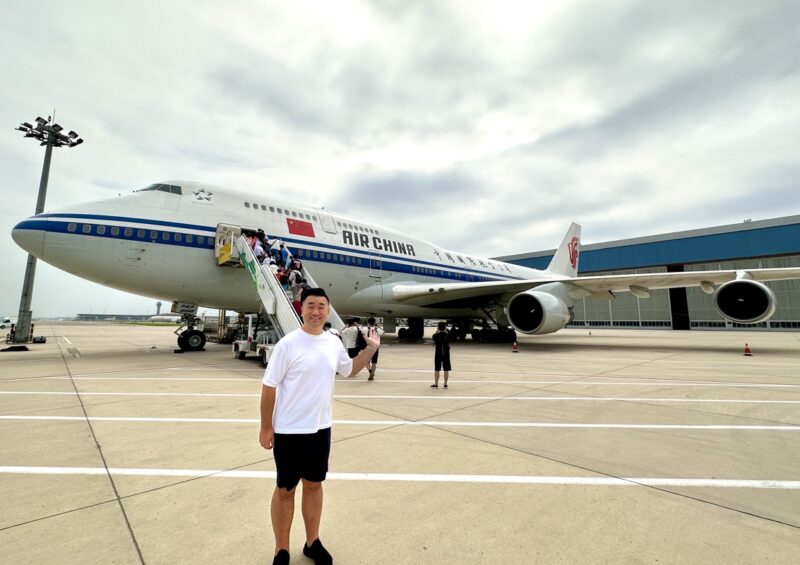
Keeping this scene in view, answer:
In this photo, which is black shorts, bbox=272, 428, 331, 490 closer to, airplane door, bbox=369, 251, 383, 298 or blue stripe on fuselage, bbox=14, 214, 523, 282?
blue stripe on fuselage, bbox=14, 214, 523, 282

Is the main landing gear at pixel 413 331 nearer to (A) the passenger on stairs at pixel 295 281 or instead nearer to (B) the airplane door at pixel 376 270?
(B) the airplane door at pixel 376 270

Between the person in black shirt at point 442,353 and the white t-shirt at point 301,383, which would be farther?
the person in black shirt at point 442,353

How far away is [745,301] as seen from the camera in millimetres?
13203

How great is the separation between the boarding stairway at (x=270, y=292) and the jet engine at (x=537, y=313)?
26.4ft

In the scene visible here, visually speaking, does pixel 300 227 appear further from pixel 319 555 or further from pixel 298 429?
pixel 319 555

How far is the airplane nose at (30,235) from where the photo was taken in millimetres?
9664

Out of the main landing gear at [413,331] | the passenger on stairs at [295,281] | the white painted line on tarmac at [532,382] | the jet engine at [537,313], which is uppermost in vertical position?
the passenger on stairs at [295,281]

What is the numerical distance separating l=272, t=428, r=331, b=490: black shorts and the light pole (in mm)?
19525

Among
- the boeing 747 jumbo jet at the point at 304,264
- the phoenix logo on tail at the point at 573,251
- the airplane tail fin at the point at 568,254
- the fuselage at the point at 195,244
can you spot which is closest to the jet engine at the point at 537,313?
the boeing 747 jumbo jet at the point at 304,264

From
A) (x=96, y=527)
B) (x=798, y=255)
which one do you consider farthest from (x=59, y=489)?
(x=798, y=255)

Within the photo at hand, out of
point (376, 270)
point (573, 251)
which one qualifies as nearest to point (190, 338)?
point (376, 270)

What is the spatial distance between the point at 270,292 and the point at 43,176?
563 inches

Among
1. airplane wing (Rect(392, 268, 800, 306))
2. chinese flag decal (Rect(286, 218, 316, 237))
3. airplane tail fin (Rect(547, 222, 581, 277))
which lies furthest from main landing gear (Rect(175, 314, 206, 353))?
airplane tail fin (Rect(547, 222, 581, 277))

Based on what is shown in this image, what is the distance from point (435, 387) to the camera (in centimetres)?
700
